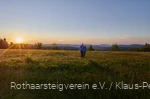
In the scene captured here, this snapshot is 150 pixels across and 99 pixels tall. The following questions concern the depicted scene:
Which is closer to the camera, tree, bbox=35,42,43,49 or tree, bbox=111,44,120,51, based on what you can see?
tree, bbox=111,44,120,51

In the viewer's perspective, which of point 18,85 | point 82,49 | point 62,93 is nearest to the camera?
point 62,93

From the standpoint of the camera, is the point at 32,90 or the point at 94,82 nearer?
the point at 32,90

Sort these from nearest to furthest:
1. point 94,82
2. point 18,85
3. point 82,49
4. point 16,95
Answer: point 16,95, point 18,85, point 94,82, point 82,49

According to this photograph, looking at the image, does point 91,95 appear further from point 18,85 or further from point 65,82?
point 18,85

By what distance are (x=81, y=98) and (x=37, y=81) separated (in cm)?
289

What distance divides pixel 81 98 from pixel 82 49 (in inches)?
945

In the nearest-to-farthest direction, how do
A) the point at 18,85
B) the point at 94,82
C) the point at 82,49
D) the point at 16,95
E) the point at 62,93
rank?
1. the point at 16,95
2. the point at 62,93
3. the point at 18,85
4. the point at 94,82
5. the point at 82,49

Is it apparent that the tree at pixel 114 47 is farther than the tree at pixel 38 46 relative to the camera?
No

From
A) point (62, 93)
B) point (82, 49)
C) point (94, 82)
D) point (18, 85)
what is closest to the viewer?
point (62, 93)

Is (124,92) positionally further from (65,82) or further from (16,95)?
(16,95)

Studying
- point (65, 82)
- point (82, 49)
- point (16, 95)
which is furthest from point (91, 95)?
point (82, 49)

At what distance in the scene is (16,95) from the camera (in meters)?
8.24

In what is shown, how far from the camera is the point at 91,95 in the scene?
8.60 m

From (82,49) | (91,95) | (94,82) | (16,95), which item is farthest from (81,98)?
(82,49)
